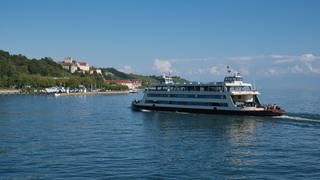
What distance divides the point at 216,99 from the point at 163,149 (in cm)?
3900

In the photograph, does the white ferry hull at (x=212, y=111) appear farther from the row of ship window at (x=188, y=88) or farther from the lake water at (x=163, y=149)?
the row of ship window at (x=188, y=88)

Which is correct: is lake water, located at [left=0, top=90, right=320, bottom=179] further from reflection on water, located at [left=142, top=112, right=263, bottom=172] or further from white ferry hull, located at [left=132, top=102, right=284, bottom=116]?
white ferry hull, located at [left=132, top=102, right=284, bottom=116]

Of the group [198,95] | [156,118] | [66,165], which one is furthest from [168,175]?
[198,95]

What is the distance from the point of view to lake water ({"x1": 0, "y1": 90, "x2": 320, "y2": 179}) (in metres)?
38.1

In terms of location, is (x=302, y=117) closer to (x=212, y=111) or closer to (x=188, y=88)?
(x=212, y=111)

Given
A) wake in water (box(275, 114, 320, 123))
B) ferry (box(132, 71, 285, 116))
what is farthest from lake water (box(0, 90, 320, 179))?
ferry (box(132, 71, 285, 116))

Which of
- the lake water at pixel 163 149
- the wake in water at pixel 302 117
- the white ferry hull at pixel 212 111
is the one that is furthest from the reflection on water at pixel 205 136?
the wake in water at pixel 302 117

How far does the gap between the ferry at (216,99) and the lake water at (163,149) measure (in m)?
6.57

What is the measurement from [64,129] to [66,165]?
86.5ft

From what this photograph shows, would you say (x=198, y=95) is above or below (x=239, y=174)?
above

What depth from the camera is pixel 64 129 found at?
66.2 m

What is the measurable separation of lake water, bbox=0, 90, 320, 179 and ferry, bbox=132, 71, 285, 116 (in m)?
6.57

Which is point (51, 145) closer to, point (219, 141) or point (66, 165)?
point (66, 165)

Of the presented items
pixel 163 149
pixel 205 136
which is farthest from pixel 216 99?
pixel 163 149
